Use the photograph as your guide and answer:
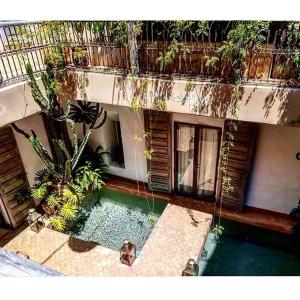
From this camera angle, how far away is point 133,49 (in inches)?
248

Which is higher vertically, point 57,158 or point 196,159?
point 196,159

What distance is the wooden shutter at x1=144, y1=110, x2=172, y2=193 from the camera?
857cm

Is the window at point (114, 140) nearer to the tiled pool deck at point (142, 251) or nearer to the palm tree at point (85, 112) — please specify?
the palm tree at point (85, 112)

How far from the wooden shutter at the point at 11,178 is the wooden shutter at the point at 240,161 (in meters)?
6.08

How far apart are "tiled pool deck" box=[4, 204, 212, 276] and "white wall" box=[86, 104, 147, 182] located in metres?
1.99

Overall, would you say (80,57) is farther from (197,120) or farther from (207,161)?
(207,161)

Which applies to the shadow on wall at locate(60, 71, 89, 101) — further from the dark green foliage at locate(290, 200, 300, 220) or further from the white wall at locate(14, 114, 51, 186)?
the dark green foliage at locate(290, 200, 300, 220)

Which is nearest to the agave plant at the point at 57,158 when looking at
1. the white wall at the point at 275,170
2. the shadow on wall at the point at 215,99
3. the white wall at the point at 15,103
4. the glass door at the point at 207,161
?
the white wall at the point at 15,103

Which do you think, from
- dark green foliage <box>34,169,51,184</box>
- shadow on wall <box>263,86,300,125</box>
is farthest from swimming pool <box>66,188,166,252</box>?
shadow on wall <box>263,86,300,125</box>

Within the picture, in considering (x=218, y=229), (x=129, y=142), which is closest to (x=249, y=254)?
(x=218, y=229)

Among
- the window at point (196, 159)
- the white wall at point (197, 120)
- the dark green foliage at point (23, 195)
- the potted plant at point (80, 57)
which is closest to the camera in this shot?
the potted plant at point (80, 57)

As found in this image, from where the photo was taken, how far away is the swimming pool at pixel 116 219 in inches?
332

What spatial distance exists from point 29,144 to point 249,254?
718cm
